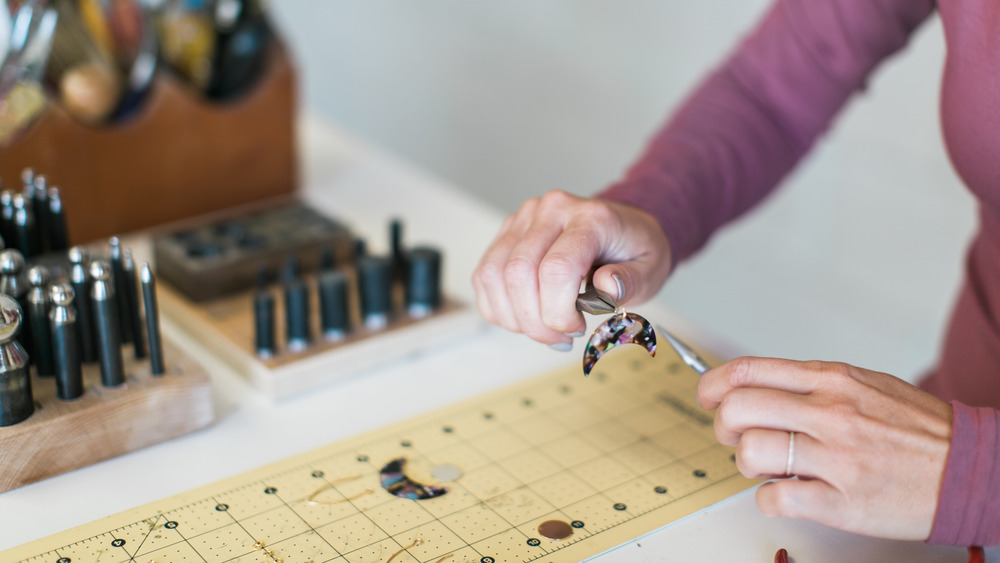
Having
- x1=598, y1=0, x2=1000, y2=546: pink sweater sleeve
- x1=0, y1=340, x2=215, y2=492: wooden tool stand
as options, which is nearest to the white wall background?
x1=598, y1=0, x2=1000, y2=546: pink sweater sleeve

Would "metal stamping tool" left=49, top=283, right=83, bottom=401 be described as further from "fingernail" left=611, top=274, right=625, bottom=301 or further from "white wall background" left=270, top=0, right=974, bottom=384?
"white wall background" left=270, top=0, right=974, bottom=384

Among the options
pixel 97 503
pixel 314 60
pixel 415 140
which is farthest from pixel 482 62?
pixel 97 503

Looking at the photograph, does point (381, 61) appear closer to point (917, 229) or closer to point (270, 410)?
point (917, 229)

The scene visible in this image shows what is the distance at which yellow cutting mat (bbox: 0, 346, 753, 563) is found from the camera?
71 centimetres

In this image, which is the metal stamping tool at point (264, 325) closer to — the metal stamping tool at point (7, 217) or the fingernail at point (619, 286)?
the metal stamping tool at point (7, 217)

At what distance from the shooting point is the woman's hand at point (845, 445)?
63cm

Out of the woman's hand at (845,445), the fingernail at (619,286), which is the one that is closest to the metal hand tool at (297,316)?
the fingernail at (619,286)

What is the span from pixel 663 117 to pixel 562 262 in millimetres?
1425

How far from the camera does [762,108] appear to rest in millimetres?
1059

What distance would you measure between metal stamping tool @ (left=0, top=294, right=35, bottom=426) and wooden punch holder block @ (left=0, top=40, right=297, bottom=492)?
0.05 metres

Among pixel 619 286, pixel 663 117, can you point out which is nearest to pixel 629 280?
pixel 619 286

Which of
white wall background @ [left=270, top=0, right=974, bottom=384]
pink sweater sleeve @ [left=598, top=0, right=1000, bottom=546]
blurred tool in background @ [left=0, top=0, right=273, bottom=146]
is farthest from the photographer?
white wall background @ [left=270, top=0, right=974, bottom=384]

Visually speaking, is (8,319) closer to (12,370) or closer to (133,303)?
(12,370)

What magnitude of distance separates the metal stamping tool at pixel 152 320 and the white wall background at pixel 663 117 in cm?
108
